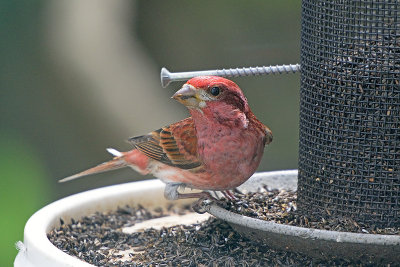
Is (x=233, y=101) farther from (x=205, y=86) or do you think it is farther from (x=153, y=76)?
(x=153, y=76)

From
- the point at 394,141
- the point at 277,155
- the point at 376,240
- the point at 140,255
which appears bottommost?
the point at 277,155

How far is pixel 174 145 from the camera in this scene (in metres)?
5.99

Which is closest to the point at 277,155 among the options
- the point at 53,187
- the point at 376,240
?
the point at 53,187

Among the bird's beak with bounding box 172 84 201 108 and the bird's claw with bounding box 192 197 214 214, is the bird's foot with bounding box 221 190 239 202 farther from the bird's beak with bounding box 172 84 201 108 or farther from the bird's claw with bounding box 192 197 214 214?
the bird's beak with bounding box 172 84 201 108

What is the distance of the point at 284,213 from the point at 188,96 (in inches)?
34.1

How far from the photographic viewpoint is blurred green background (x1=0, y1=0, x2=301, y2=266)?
403 inches

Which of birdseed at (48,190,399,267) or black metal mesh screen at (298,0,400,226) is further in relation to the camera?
birdseed at (48,190,399,267)

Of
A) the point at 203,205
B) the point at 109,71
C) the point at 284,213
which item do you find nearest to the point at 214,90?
the point at 203,205

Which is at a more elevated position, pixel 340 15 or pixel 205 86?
pixel 340 15

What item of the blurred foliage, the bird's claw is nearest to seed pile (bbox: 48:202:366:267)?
the bird's claw

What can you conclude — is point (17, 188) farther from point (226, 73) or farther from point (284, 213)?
point (284, 213)

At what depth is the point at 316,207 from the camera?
5.21 meters

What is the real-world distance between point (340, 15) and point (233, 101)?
0.85 m

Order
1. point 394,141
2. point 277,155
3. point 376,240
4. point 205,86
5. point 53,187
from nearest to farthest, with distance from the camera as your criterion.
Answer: point 376,240 < point 394,141 < point 205,86 < point 53,187 < point 277,155
